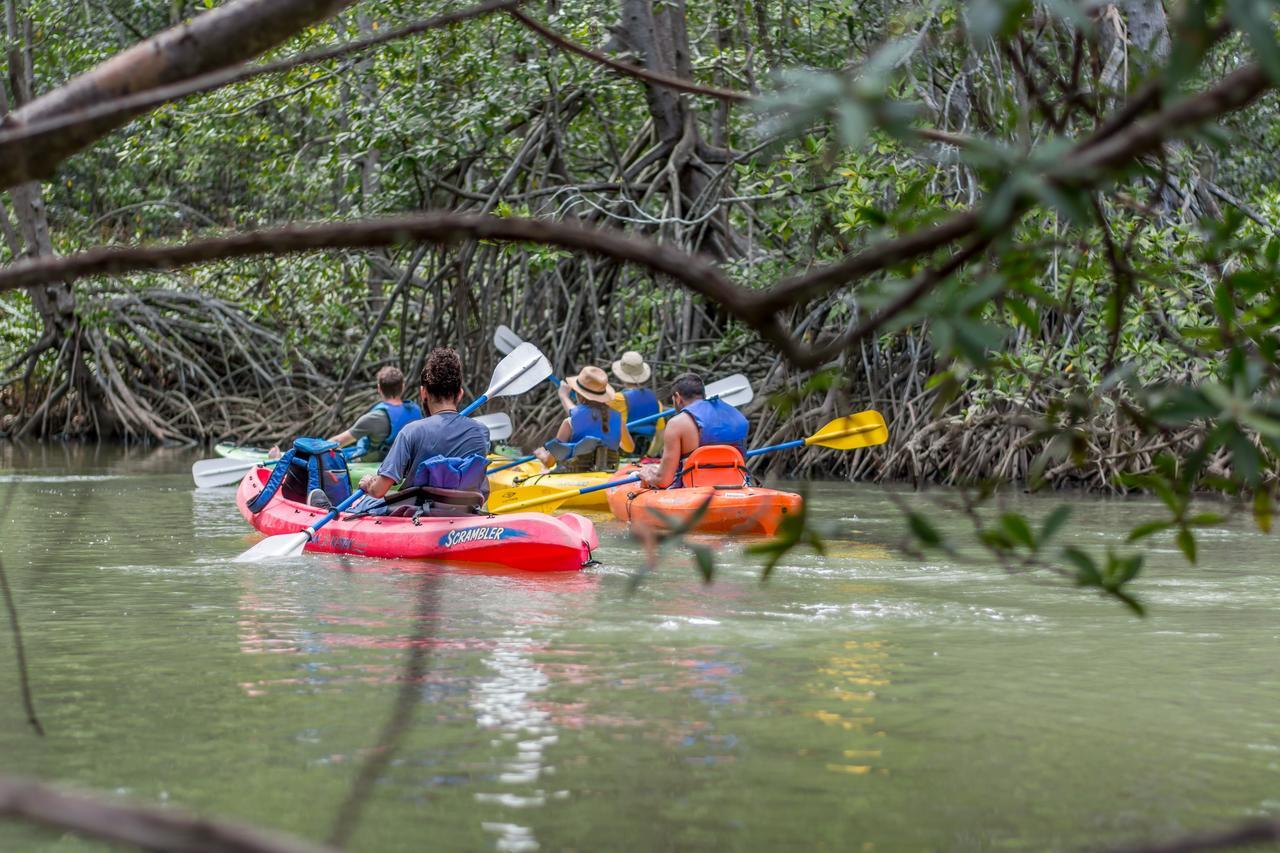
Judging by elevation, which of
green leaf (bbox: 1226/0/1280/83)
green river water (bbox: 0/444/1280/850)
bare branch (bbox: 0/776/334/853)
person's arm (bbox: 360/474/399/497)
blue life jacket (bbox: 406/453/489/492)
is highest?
green leaf (bbox: 1226/0/1280/83)

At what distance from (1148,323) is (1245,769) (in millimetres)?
6776

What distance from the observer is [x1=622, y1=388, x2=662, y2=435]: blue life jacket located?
11.1m

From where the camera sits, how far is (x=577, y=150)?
46.1ft

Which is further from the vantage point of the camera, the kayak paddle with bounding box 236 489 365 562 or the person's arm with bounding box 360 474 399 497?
the person's arm with bounding box 360 474 399 497

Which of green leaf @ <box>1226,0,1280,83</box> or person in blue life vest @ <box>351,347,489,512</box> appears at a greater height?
green leaf @ <box>1226,0,1280,83</box>

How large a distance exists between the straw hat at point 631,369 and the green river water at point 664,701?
3.83m

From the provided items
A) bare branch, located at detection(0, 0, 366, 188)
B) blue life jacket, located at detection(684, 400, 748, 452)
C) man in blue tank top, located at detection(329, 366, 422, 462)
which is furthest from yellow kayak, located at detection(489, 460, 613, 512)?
bare branch, located at detection(0, 0, 366, 188)

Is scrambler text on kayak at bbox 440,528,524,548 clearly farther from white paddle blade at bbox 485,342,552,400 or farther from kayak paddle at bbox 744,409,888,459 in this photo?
white paddle blade at bbox 485,342,552,400

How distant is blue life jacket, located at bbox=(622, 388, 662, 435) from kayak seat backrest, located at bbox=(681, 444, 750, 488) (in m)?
2.74

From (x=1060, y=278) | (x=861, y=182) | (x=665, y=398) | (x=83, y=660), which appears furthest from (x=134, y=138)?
(x=83, y=660)

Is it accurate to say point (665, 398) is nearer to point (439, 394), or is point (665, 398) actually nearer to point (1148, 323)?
point (1148, 323)

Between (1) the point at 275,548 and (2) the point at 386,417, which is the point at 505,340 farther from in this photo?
(1) the point at 275,548

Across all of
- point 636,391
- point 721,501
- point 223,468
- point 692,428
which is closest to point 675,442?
point 692,428

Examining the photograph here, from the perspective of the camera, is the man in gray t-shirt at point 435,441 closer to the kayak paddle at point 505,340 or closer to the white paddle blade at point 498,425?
the white paddle blade at point 498,425
